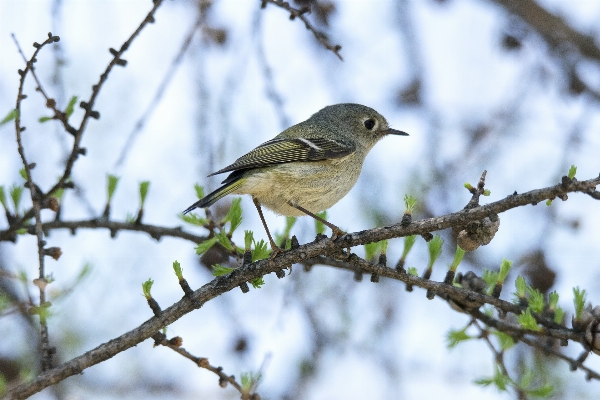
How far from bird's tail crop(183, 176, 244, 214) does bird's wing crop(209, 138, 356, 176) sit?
2.5 inches

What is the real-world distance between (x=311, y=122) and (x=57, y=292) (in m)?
Answer: 2.53

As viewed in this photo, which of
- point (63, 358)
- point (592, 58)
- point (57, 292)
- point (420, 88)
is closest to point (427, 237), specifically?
point (57, 292)

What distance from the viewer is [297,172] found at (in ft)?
10.4

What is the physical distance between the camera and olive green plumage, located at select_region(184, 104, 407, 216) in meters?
3.08

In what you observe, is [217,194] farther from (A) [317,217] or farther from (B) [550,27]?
(B) [550,27]

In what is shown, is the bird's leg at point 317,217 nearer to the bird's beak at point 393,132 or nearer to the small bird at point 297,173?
the small bird at point 297,173

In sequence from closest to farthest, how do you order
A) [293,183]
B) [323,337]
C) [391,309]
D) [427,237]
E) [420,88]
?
[427,237] < [293,183] < [323,337] < [420,88] < [391,309]

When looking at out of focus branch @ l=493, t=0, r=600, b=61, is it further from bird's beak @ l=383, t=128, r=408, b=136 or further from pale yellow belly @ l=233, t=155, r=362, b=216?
pale yellow belly @ l=233, t=155, r=362, b=216

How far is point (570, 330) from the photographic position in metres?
2.30

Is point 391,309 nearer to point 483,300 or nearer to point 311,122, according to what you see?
point 311,122

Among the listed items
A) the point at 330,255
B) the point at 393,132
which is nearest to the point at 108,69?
the point at 330,255

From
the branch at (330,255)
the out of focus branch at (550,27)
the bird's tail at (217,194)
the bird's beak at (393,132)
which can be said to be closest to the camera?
the branch at (330,255)

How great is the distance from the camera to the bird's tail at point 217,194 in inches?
104

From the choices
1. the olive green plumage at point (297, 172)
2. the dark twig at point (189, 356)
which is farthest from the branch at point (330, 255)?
the olive green plumage at point (297, 172)
